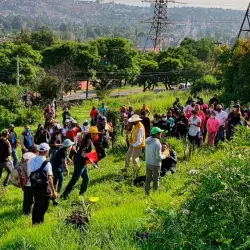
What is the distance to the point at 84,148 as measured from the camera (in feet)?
29.9

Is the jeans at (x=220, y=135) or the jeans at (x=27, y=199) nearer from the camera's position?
the jeans at (x=27, y=199)

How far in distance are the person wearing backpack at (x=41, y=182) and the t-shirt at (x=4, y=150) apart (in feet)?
10.4

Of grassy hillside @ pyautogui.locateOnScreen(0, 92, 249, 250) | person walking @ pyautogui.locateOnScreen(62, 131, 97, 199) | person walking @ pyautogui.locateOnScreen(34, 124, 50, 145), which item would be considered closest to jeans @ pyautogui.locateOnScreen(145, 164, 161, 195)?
grassy hillside @ pyautogui.locateOnScreen(0, 92, 249, 250)

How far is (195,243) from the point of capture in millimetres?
5270

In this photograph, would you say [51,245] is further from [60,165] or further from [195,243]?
[60,165]

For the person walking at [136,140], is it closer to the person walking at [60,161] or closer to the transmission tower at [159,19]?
the person walking at [60,161]

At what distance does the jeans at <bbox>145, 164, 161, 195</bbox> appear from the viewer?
8.99 m

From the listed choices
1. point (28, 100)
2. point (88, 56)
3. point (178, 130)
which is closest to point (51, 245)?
point (178, 130)

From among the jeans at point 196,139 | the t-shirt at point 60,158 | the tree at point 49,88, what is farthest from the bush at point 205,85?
the t-shirt at point 60,158

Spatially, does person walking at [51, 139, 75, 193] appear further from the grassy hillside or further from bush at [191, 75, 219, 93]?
bush at [191, 75, 219, 93]

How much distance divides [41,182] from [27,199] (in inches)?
43.6

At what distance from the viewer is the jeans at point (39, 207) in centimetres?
756

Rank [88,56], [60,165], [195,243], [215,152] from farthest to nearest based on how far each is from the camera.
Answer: [88,56] → [215,152] → [60,165] → [195,243]

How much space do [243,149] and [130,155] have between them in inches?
165
